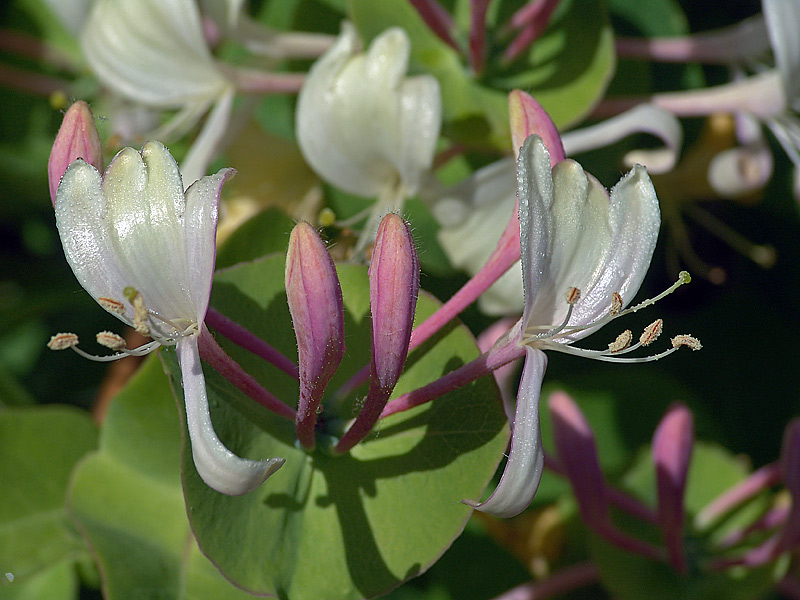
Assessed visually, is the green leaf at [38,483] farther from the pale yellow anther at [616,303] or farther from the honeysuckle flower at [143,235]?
the pale yellow anther at [616,303]

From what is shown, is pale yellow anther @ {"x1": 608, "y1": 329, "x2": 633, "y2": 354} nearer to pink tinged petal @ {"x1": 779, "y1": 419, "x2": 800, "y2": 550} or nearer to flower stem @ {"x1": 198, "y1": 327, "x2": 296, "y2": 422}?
flower stem @ {"x1": 198, "y1": 327, "x2": 296, "y2": 422}

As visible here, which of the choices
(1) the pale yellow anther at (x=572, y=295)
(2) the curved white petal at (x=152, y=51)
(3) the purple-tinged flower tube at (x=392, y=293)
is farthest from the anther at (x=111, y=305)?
(2) the curved white petal at (x=152, y=51)

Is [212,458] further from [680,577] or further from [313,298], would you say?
[680,577]

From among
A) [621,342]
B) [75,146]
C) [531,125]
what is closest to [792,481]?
[621,342]

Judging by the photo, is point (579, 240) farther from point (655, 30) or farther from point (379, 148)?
point (655, 30)

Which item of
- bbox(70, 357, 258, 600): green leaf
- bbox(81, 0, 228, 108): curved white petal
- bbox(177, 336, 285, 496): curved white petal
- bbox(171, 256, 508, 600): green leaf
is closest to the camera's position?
bbox(177, 336, 285, 496): curved white petal

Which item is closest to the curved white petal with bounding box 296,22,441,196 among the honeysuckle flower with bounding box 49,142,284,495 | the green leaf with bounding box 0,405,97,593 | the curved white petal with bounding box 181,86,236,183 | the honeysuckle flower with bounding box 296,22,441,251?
the honeysuckle flower with bounding box 296,22,441,251
